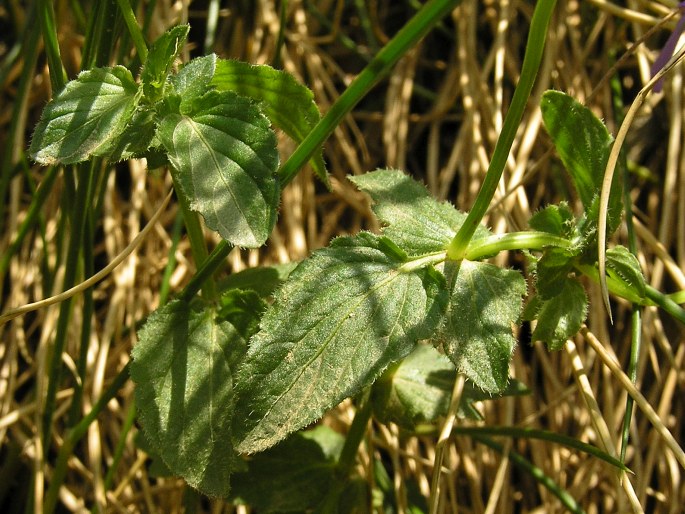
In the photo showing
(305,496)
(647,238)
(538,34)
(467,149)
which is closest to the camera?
(538,34)

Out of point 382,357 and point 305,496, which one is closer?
point 382,357

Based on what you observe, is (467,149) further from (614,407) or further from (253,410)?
(253,410)

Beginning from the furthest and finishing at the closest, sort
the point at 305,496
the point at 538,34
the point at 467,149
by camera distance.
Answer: the point at 467,149 → the point at 305,496 → the point at 538,34

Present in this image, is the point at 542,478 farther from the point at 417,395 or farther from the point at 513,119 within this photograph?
the point at 513,119

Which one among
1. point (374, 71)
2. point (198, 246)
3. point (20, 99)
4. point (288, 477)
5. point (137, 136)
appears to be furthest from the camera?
point (20, 99)

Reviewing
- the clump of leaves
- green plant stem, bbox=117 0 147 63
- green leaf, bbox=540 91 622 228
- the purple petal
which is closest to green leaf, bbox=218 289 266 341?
the clump of leaves

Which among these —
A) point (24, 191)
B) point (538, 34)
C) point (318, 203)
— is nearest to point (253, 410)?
point (538, 34)

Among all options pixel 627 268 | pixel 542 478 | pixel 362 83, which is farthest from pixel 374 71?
pixel 542 478

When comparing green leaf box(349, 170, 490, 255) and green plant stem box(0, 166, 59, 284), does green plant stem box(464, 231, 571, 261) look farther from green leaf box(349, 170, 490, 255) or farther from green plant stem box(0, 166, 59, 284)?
green plant stem box(0, 166, 59, 284)
